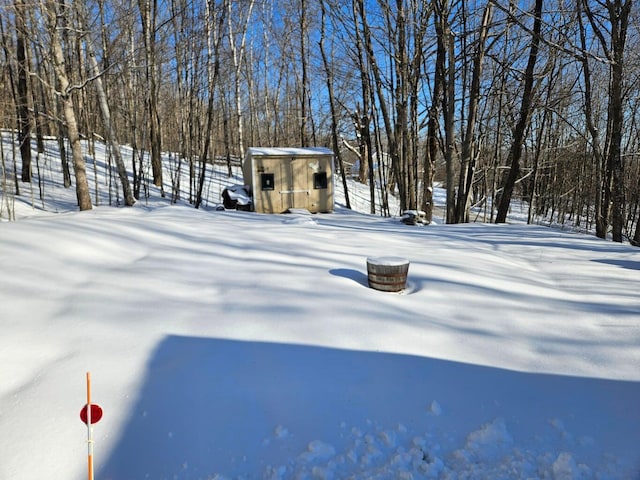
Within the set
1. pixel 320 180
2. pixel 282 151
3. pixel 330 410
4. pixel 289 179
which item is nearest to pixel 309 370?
pixel 330 410

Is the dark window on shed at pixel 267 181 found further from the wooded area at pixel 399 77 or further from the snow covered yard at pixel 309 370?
the snow covered yard at pixel 309 370

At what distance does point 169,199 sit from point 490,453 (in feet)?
40.6

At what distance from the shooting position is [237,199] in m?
12.1

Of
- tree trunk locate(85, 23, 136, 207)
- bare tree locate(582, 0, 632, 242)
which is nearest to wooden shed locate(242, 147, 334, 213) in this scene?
tree trunk locate(85, 23, 136, 207)

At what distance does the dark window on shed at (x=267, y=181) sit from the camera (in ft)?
39.8

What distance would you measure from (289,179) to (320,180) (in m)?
1.19

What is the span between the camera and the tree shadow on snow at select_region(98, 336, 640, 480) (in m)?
1.61

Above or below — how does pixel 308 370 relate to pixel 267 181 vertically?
below

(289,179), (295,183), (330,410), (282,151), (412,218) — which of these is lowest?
(330,410)

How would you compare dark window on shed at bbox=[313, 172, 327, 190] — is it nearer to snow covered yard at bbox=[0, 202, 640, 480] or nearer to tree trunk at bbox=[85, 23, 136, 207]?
tree trunk at bbox=[85, 23, 136, 207]

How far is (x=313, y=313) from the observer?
2676 mm

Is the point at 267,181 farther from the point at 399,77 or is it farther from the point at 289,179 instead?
the point at 399,77

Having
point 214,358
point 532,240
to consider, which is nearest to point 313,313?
point 214,358

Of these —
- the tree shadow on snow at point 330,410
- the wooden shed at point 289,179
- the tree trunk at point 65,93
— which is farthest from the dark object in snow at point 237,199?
the tree shadow on snow at point 330,410
